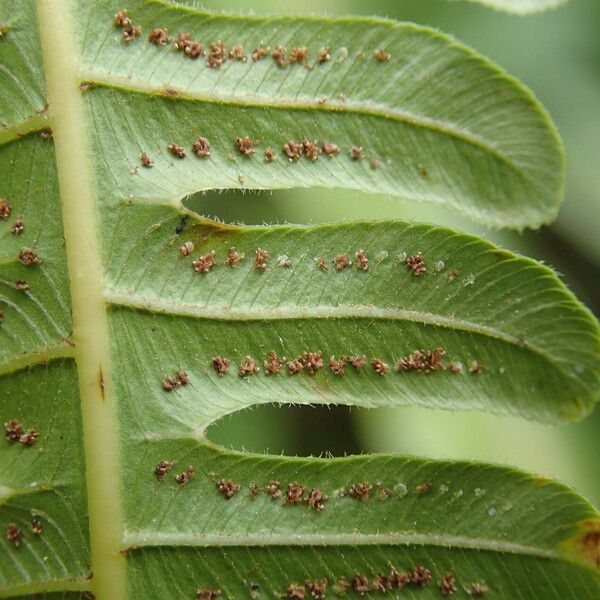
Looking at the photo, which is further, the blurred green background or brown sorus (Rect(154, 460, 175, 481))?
the blurred green background

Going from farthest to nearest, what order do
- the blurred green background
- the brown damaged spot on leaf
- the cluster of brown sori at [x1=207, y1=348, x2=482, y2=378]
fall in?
the blurred green background → the cluster of brown sori at [x1=207, y1=348, x2=482, y2=378] → the brown damaged spot on leaf

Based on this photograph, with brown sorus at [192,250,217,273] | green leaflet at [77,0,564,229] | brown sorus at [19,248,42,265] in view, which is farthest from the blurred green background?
brown sorus at [19,248,42,265]

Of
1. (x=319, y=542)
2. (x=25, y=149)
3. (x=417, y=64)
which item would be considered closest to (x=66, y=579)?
(x=319, y=542)

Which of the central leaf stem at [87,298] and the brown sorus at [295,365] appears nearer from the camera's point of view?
the central leaf stem at [87,298]

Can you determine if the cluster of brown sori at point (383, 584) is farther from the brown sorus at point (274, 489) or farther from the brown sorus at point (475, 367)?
the brown sorus at point (475, 367)

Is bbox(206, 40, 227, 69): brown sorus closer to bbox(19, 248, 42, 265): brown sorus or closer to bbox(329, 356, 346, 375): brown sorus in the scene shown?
bbox(19, 248, 42, 265): brown sorus

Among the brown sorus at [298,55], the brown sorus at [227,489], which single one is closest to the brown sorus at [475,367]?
the brown sorus at [227,489]

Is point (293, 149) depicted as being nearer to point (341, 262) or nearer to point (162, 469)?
point (341, 262)
